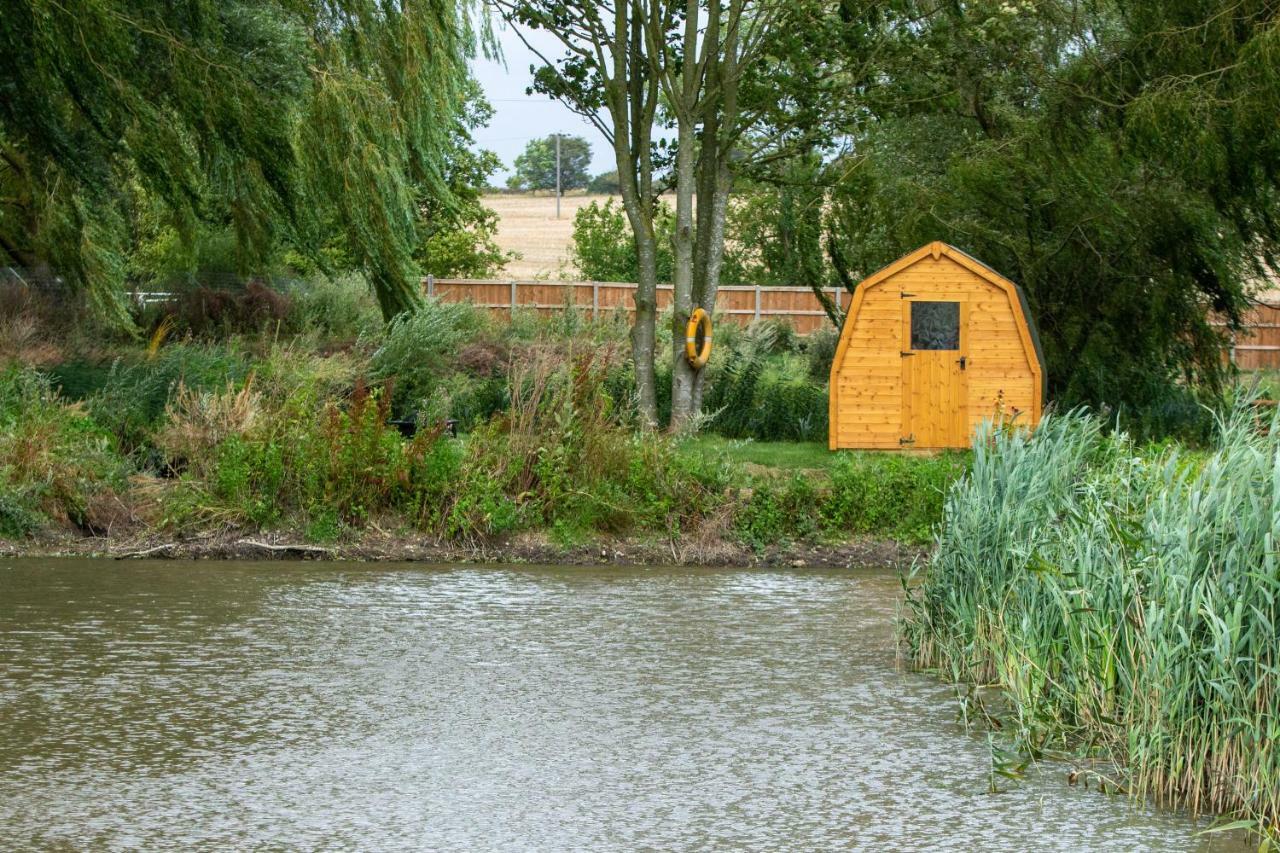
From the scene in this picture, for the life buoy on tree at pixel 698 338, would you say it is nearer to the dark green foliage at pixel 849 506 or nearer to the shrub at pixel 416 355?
the shrub at pixel 416 355

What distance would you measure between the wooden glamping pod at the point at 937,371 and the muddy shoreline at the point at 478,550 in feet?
13.5

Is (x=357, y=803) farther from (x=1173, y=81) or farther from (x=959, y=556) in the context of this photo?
(x=1173, y=81)

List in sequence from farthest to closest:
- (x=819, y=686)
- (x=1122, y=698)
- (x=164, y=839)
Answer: (x=819, y=686) < (x=1122, y=698) < (x=164, y=839)

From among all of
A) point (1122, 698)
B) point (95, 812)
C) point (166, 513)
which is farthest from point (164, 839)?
point (166, 513)

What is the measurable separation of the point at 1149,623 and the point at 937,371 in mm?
11833

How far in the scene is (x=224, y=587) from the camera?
12891mm

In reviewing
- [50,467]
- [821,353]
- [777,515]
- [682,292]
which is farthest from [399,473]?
[821,353]

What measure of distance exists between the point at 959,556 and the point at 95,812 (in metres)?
5.20

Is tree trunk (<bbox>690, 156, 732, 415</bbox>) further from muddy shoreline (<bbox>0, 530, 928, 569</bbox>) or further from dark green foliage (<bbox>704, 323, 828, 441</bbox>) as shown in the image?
muddy shoreline (<bbox>0, 530, 928, 569</bbox>)

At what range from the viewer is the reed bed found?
7023 millimetres

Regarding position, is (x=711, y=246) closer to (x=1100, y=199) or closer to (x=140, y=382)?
(x=1100, y=199)

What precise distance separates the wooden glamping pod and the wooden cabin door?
0.04ft

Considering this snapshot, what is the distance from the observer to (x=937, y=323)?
62.4 feet

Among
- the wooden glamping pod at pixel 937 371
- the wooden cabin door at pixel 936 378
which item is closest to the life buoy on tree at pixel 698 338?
the wooden glamping pod at pixel 937 371
